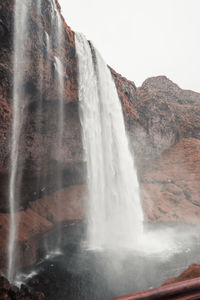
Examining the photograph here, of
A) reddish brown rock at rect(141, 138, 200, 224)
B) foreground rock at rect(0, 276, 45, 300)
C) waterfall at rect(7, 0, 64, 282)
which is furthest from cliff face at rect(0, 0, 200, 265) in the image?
foreground rock at rect(0, 276, 45, 300)

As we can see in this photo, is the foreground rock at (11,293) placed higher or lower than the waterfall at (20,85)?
lower

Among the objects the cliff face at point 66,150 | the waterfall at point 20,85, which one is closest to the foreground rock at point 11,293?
the waterfall at point 20,85

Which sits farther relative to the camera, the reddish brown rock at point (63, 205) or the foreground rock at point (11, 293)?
the reddish brown rock at point (63, 205)

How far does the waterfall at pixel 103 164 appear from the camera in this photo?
50.2 ft

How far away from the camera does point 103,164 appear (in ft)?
56.8

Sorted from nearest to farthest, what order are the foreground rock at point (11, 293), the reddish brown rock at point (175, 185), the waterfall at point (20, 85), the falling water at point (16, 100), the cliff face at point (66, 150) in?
the foreground rock at point (11, 293)
the falling water at point (16, 100)
the waterfall at point (20, 85)
the cliff face at point (66, 150)
the reddish brown rock at point (175, 185)

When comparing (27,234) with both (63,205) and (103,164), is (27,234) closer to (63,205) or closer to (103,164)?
(63,205)

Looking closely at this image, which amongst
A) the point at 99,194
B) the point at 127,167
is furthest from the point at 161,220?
the point at 99,194

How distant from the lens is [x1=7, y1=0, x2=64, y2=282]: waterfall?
34.8ft

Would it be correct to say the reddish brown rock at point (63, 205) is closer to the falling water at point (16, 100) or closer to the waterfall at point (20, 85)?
the waterfall at point (20, 85)

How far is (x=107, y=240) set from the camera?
1452 cm

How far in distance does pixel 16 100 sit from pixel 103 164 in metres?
9.16

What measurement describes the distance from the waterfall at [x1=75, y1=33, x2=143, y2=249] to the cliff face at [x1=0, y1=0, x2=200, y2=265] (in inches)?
43.0

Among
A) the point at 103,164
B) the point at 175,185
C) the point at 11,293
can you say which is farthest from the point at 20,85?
the point at 175,185
